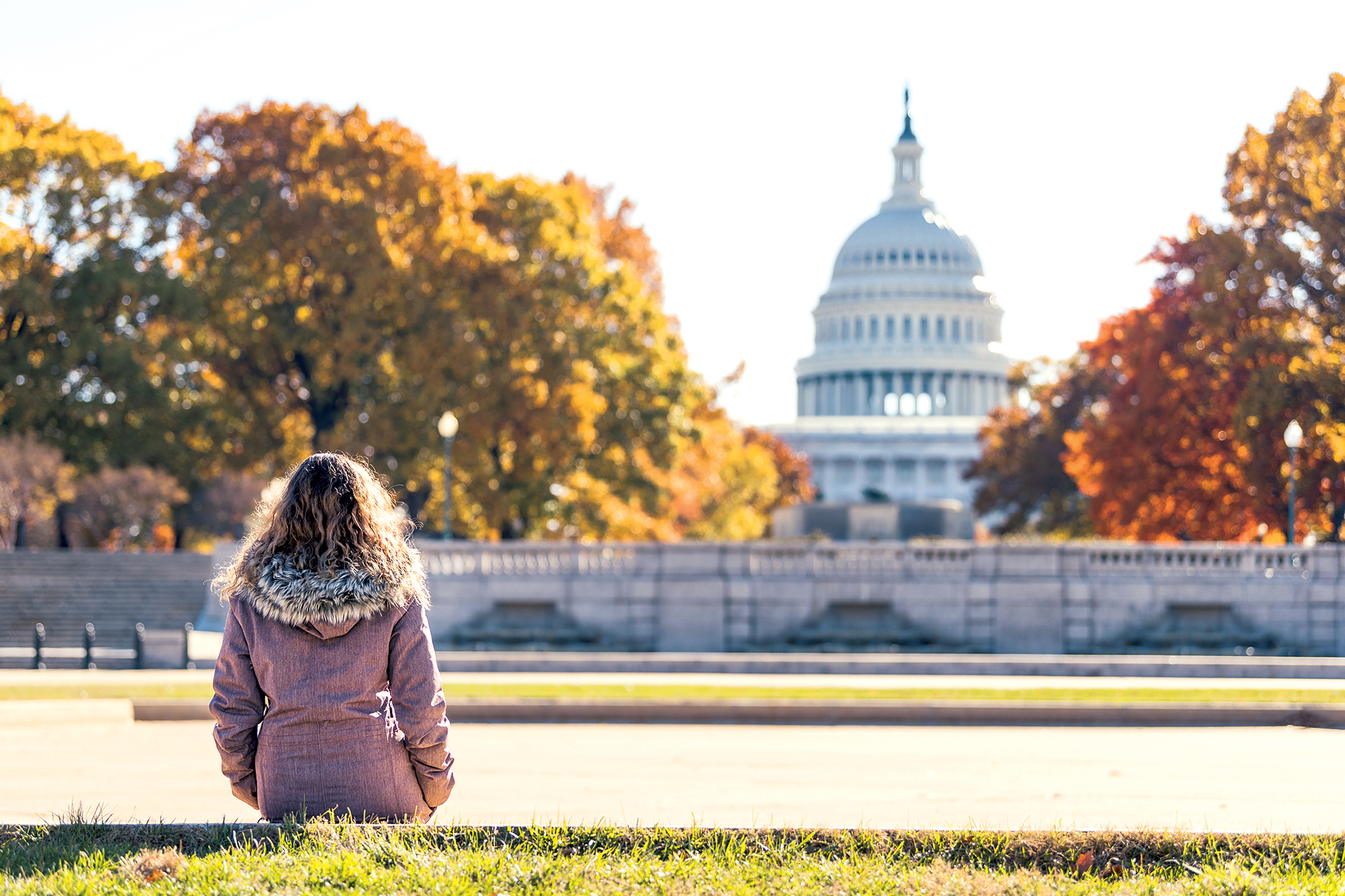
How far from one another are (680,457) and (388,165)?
11.2 m

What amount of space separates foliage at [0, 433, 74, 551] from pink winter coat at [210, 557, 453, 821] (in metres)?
36.8

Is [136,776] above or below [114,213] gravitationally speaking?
below

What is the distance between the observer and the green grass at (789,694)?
18.0 m

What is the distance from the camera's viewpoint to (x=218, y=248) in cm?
4369

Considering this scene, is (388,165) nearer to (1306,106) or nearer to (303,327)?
→ (303,327)

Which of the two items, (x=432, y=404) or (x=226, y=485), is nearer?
(x=432, y=404)

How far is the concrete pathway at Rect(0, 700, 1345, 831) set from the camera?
10.4 m

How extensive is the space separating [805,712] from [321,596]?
39.5ft

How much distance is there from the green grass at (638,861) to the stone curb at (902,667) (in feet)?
52.4

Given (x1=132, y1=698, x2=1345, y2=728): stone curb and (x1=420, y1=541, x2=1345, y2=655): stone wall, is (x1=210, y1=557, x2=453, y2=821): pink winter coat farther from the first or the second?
(x1=420, y1=541, x2=1345, y2=655): stone wall

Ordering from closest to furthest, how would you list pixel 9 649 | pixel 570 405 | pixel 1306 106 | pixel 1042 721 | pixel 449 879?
pixel 449 879, pixel 1042 721, pixel 9 649, pixel 1306 106, pixel 570 405

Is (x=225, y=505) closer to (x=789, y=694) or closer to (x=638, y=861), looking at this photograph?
(x=789, y=694)

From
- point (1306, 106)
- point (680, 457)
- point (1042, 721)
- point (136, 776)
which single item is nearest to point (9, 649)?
point (136, 776)

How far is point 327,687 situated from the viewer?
5641mm
